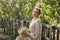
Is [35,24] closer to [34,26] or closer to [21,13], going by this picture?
[34,26]

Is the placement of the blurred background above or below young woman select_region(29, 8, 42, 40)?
below

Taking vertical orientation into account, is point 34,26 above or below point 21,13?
above

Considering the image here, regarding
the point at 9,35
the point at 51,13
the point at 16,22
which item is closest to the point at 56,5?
the point at 51,13

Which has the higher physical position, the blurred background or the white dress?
the white dress

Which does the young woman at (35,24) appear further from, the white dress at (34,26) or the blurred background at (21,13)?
the blurred background at (21,13)

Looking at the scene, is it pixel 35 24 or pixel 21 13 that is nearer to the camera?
pixel 35 24

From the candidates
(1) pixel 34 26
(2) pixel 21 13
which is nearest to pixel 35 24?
(1) pixel 34 26

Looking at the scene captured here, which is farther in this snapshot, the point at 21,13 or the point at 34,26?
the point at 21,13

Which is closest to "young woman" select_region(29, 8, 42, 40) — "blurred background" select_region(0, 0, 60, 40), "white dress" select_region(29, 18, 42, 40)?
"white dress" select_region(29, 18, 42, 40)

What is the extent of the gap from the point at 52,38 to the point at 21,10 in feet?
12.3

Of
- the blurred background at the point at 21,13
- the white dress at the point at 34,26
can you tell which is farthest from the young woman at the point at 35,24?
the blurred background at the point at 21,13

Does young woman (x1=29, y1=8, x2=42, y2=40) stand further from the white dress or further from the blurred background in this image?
the blurred background

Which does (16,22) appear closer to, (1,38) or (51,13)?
(1,38)

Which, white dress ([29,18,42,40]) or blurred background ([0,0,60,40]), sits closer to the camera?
white dress ([29,18,42,40])
